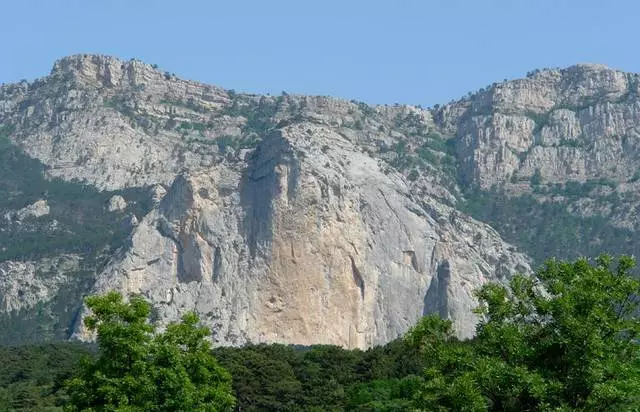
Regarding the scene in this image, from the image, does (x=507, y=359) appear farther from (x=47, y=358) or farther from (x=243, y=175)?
(x=243, y=175)

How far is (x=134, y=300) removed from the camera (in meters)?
44.4

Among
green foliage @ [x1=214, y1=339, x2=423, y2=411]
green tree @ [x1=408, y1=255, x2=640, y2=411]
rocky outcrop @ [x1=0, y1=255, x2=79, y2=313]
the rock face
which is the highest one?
the rock face

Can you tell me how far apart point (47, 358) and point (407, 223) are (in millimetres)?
58979

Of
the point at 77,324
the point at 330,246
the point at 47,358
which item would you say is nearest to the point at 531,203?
the point at 330,246

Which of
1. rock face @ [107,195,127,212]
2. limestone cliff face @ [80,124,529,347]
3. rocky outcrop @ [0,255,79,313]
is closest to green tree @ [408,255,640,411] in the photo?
limestone cliff face @ [80,124,529,347]

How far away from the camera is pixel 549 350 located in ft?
118

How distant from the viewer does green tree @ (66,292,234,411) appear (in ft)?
138

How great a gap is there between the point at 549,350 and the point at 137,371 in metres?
13.6

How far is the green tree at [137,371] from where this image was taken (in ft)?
138

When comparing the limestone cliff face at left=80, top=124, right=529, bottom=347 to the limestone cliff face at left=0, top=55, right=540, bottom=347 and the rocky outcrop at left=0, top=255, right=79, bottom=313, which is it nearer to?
the limestone cliff face at left=0, top=55, right=540, bottom=347

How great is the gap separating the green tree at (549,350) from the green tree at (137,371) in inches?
344

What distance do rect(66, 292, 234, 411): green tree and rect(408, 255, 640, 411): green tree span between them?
8734mm

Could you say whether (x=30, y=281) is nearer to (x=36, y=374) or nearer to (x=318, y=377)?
(x=36, y=374)

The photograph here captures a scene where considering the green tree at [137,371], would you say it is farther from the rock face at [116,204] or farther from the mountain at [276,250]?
the rock face at [116,204]
